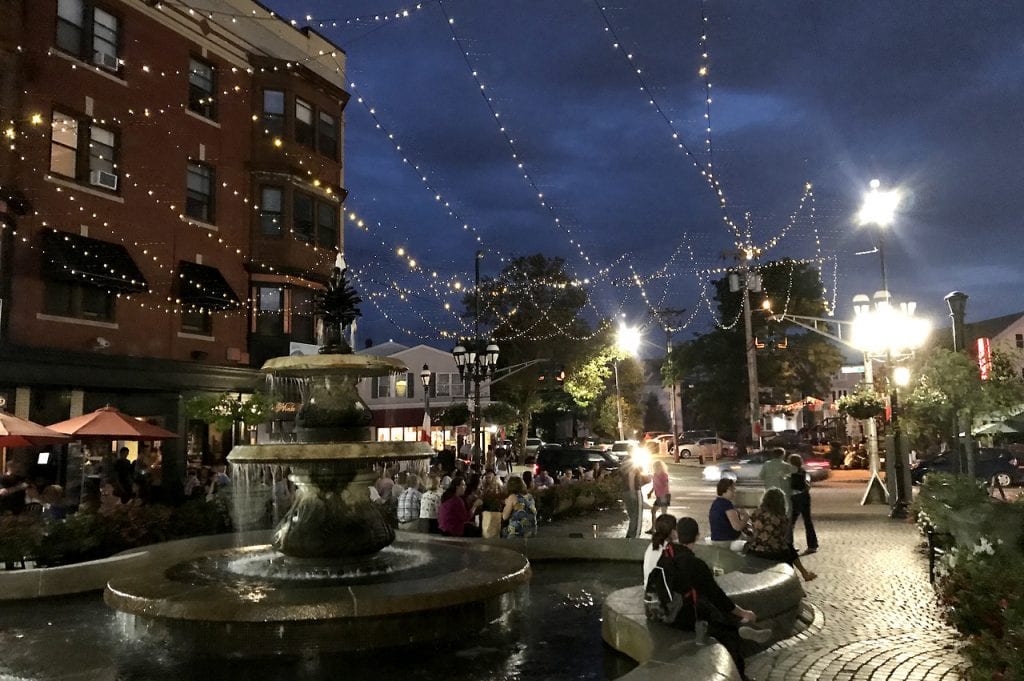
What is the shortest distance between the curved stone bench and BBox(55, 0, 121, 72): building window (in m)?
20.2

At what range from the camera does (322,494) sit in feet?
31.6

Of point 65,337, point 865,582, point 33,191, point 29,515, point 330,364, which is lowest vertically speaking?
point 865,582

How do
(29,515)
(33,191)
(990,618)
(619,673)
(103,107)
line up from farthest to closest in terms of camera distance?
(103,107)
(33,191)
(29,515)
(619,673)
(990,618)

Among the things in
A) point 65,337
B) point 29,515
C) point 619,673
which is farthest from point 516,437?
point 619,673

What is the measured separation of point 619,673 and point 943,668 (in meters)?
2.72

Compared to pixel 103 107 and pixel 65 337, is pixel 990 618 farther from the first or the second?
pixel 103 107

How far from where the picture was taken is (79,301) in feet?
65.6

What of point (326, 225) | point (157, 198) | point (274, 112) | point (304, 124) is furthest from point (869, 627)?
point (304, 124)

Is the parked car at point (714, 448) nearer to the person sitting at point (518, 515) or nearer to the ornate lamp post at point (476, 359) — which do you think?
the ornate lamp post at point (476, 359)

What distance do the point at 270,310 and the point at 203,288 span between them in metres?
3.46

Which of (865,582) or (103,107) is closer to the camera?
(865,582)

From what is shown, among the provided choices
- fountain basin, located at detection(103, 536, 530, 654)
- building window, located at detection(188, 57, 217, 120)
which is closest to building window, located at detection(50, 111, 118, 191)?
building window, located at detection(188, 57, 217, 120)

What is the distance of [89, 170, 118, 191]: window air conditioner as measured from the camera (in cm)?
2056

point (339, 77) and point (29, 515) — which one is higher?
point (339, 77)
